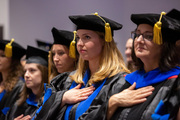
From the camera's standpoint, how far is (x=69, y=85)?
2939 millimetres

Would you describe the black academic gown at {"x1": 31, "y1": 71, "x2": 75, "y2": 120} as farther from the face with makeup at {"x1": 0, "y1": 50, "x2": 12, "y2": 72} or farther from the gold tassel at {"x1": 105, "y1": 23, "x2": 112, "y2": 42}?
the face with makeup at {"x1": 0, "y1": 50, "x2": 12, "y2": 72}

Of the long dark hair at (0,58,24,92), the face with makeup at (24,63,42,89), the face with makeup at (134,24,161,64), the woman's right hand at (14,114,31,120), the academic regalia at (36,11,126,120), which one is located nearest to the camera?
the face with makeup at (134,24,161,64)

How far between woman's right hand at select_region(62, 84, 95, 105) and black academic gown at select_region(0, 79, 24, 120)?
175 cm

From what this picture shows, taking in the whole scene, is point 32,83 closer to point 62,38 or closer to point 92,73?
point 62,38

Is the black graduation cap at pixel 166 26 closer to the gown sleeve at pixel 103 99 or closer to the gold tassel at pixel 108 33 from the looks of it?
the gold tassel at pixel 108 33

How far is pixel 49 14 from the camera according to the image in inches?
256

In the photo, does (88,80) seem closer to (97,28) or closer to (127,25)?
(97,28)

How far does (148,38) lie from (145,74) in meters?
0.32

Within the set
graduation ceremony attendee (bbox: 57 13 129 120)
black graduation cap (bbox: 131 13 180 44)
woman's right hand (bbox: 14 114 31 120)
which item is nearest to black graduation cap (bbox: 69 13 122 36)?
graduation ceremony attendee (bbox: 57 13 129 120)

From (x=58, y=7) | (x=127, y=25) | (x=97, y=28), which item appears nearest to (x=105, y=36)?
(x=97, y=28)

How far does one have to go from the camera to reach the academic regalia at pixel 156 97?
1.90m

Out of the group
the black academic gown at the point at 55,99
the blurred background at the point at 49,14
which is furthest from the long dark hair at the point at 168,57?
the blurred background at the point at 49,14

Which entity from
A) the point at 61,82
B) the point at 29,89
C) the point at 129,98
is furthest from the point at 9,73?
the point at 129,98

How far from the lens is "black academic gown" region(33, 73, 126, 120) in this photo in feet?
7.42
